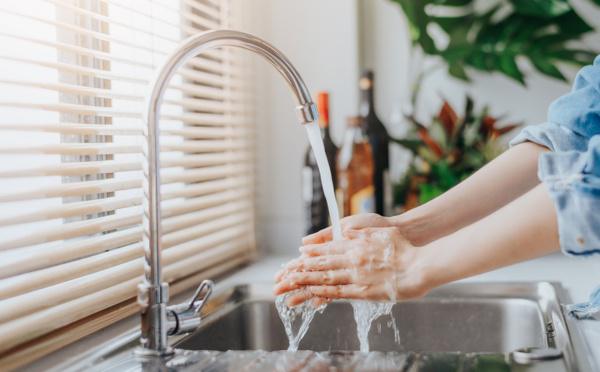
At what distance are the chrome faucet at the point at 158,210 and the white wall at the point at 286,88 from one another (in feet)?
2.72

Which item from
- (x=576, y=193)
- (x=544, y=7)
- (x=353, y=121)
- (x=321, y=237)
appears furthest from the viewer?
(x=544, y=7)

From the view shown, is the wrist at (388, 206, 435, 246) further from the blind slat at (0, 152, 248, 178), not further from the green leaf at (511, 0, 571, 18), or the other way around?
the green leaf at (511, 0, 571, 18)

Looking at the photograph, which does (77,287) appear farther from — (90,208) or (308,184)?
(308,184)

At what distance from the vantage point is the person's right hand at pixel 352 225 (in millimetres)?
1097

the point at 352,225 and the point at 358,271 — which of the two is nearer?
the point at 358,271

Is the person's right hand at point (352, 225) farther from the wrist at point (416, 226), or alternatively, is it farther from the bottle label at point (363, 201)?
the bottle label at point (363, 201)

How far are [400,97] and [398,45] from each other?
13 cm

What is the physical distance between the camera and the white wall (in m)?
1.75

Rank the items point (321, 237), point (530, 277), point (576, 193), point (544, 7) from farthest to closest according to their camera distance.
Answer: point (544, 7)
point (530, 277)
point (321, 237)
point (576, 193)

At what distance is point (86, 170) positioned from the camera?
0.98m

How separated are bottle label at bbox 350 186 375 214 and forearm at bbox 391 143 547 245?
1.44 feet

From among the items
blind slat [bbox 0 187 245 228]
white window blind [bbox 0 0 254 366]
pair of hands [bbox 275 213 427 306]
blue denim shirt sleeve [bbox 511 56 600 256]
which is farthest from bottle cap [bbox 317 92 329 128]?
blue denim shirt sleeve [bbox 511 56 600 256]

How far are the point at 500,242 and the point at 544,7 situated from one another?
1.09 meters

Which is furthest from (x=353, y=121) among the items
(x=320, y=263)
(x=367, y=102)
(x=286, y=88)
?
(x=320, y=263)
